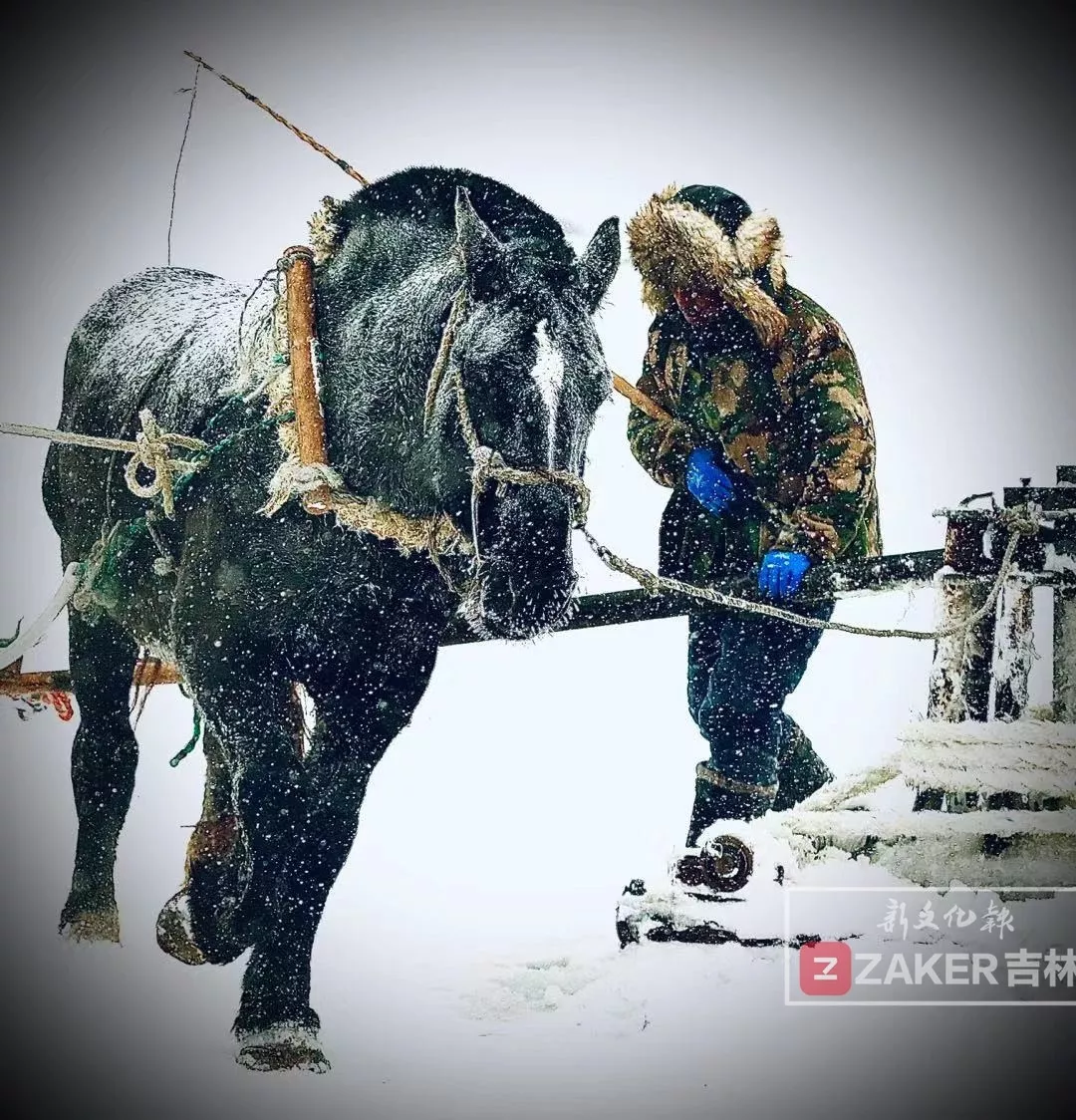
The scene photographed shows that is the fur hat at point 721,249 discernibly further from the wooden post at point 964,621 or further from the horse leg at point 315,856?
the horse leg at point 315,856

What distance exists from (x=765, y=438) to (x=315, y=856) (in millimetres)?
1832

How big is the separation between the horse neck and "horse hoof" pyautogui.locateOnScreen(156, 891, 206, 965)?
1.29m

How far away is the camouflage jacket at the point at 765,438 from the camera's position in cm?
358

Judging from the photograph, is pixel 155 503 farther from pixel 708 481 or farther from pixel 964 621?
pixel 964 621

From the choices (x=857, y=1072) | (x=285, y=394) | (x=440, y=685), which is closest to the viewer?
(x=285, y=394)

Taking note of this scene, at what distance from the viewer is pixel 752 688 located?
381cm

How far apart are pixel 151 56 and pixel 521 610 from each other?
12.8ft

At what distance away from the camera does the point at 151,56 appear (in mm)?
5250

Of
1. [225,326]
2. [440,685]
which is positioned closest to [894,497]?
[440,685]

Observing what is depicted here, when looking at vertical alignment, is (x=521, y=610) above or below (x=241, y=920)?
above

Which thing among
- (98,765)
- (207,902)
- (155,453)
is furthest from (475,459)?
(98,765)

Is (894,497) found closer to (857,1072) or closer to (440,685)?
(440,685)

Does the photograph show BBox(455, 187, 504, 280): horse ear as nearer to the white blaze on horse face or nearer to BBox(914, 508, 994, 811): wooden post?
the white blaze on horse face

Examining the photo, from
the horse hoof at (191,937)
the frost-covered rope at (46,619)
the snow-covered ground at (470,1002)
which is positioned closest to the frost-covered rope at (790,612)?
the snow-covered ground at (470,1002)
